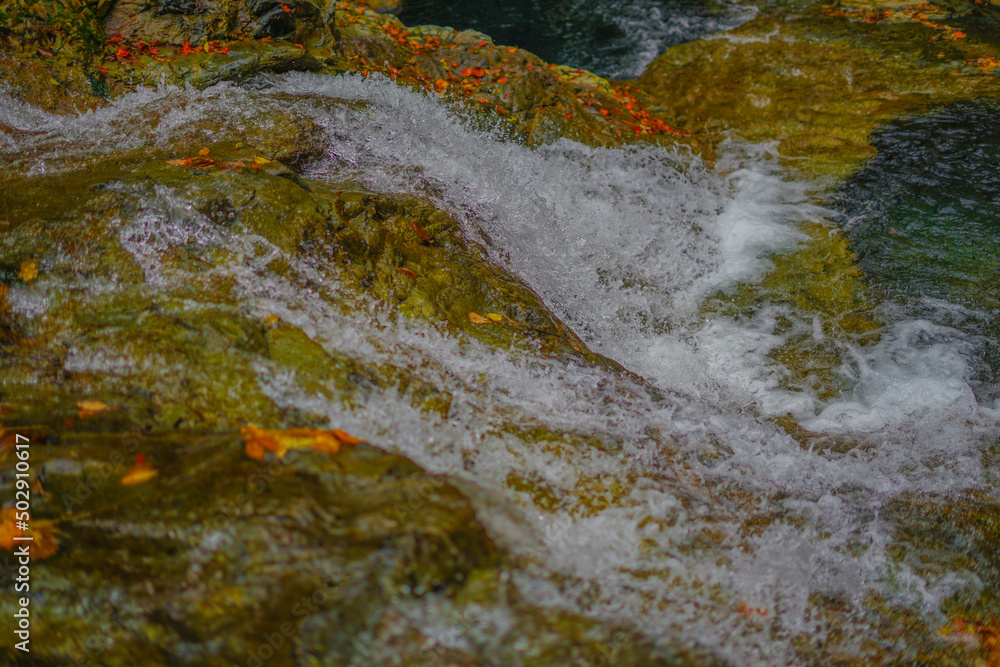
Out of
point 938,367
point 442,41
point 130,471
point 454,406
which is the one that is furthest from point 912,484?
point 442,41

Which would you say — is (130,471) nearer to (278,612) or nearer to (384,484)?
(278,612)

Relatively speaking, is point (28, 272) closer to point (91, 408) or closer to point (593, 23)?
point (91, 408)

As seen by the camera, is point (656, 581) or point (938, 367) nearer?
point (656, 581)

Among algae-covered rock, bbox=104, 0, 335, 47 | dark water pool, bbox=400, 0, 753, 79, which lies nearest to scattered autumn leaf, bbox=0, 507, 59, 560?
algae-covered rock, bbox=104, 0, 335, 47

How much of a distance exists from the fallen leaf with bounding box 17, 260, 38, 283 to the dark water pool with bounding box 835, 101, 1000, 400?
6.49 m

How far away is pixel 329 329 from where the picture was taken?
3.35 metres

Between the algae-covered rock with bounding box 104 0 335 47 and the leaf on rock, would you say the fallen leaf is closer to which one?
the leaf on rock

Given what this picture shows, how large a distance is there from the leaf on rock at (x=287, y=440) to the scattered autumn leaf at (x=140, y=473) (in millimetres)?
377

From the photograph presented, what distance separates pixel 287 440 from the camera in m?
2.61

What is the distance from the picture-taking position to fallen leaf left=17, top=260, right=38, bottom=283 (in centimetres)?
320

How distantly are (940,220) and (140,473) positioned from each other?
7156 millimetres

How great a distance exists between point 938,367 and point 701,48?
20.6 ft

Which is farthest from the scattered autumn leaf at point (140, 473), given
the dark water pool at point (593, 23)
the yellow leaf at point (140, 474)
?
the dark water pool at point (593, 23)

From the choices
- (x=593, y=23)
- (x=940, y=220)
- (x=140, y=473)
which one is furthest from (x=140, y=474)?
(x=593, y=23)
